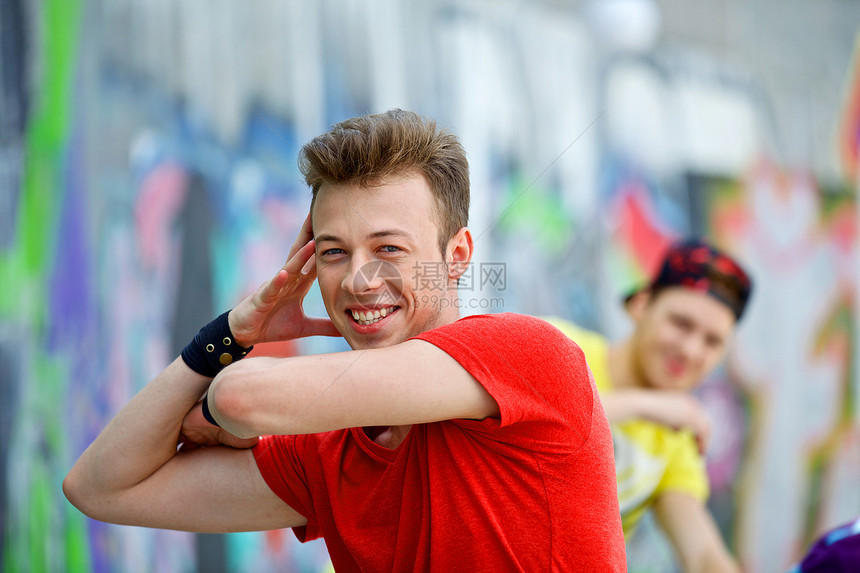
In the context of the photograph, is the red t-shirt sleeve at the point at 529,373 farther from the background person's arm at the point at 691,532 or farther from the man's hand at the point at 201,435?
the background person's arm at the point at 691,532

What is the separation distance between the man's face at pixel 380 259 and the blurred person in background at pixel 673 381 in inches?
61.0

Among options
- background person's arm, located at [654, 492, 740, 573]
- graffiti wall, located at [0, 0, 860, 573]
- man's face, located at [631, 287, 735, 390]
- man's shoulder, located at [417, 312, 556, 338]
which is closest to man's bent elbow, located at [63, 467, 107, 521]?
man's shoulder, located at [417, 312, 556, 338]

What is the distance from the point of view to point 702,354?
3.14 metres

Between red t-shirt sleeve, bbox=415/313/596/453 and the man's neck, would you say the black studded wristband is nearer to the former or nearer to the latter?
the man's neck

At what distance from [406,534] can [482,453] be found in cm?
20

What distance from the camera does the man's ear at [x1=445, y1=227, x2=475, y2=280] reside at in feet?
4.98

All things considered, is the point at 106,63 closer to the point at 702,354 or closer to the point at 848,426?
the point at 702,354

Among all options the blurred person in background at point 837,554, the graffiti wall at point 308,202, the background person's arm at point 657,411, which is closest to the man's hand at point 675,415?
the background person's arm at point 657,411

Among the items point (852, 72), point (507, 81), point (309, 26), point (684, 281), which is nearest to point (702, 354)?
point (684, 281)

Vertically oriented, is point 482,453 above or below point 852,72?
below

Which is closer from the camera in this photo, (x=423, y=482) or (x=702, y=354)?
(x=423, y=482)

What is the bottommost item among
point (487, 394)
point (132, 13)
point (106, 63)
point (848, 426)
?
point (848, 426)

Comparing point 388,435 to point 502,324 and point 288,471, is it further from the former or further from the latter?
point 502,324

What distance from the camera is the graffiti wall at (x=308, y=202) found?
2.63m
